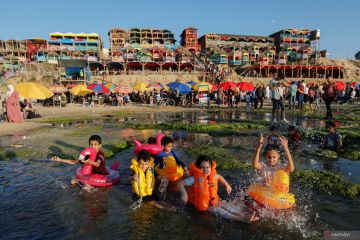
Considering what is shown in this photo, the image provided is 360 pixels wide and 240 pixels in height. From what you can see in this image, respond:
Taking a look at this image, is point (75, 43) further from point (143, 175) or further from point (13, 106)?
point (143, 175)

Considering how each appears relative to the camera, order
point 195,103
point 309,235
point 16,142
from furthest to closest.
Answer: point 195,103 < point 16,142 < point 309,235

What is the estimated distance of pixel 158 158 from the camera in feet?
22.0

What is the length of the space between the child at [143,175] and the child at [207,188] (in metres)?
0.81

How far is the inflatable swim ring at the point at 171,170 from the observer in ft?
21.0

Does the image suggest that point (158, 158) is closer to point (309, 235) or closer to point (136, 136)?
point (309, 235)

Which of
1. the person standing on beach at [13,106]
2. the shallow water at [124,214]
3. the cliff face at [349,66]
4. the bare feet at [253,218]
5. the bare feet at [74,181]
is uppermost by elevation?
the cliff face at [349,66]

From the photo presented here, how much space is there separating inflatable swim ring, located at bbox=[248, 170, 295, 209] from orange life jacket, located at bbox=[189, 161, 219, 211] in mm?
674

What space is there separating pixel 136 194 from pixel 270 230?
2733mm

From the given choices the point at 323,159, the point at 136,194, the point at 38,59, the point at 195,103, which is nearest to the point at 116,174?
the point at 136,194

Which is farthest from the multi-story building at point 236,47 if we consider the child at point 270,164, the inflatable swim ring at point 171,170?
the child at point 270,164

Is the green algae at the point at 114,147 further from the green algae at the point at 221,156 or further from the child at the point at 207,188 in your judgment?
Result: the child at the point at 207,188

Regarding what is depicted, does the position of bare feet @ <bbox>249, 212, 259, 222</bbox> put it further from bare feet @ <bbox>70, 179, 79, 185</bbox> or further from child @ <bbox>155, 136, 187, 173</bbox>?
bare feet @ <bbox>70, 179, 79, 185</bbox>

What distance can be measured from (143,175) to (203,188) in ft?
4.18

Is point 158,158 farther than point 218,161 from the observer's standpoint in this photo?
No
